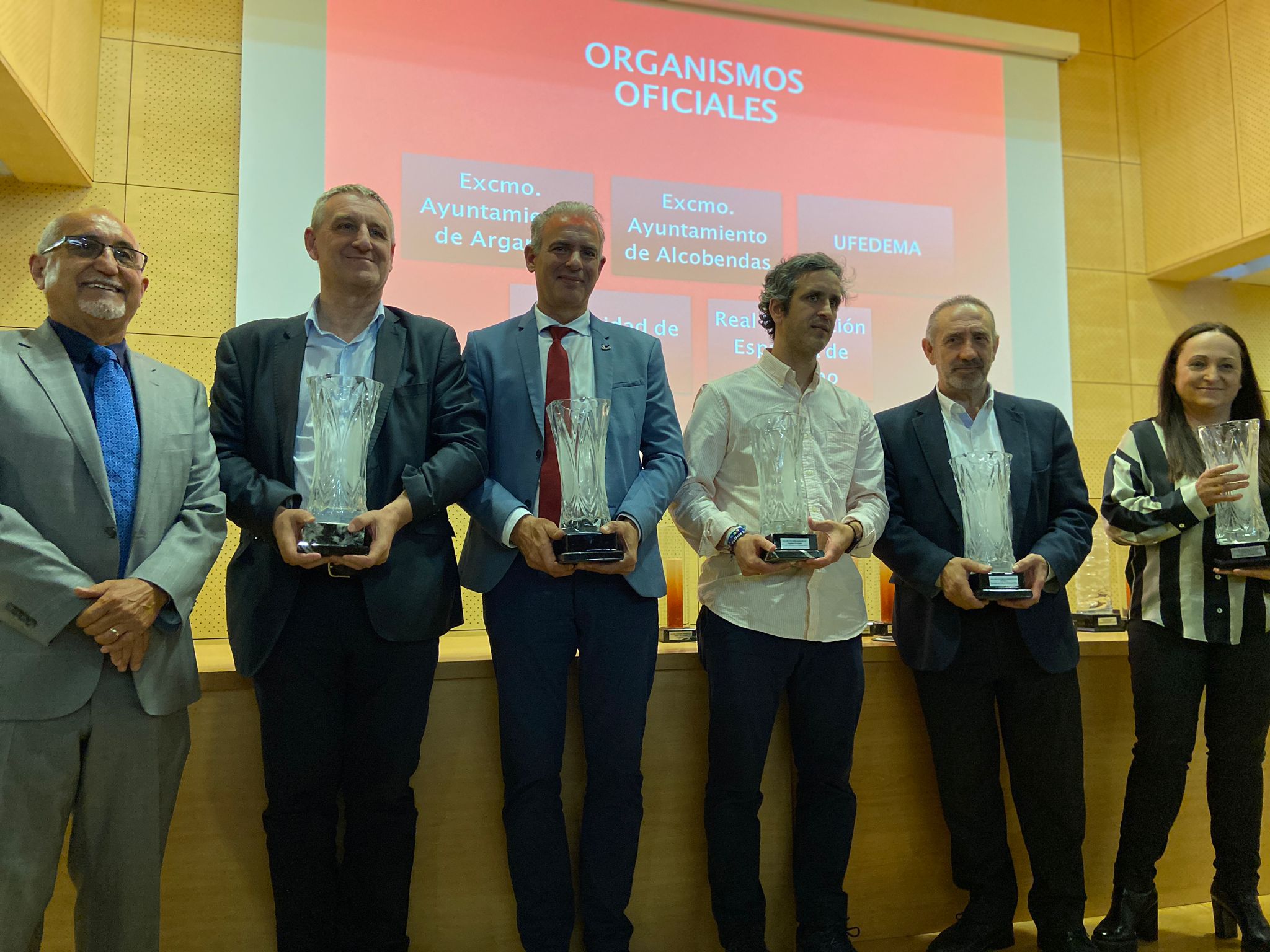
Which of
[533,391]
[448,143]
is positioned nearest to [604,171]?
[448,143]

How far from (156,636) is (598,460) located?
3.03 ft

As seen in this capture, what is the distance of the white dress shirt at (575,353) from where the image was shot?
7.44ft

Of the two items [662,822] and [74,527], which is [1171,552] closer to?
[662,822]

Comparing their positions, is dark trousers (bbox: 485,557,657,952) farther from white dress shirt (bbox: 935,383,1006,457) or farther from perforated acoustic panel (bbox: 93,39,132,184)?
perforated acoustic panel (bbox: 93,39,132,184)

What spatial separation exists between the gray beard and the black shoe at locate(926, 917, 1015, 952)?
7.76ft

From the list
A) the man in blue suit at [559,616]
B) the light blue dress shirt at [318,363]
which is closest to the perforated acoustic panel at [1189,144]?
the man in blue suit at [559,616]

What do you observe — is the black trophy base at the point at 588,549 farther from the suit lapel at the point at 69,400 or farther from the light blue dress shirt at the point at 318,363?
the suit lapel at the point at 69,400

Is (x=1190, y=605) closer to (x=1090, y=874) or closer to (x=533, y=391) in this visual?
(x=1090, y=874)

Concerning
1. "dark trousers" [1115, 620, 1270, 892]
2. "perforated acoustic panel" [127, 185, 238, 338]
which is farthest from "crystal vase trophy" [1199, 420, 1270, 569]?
"perforated acoustic panel" [127, 185, 238, 338]

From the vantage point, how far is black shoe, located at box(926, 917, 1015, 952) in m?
2.39

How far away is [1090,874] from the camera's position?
8.93ft

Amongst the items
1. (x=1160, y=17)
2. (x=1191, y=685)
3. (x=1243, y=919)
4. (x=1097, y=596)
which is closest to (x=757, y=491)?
(x=1191, y=685)

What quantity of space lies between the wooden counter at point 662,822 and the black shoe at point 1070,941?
1.09 feet

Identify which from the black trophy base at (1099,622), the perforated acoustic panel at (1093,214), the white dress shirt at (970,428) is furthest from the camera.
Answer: the perforated acoustic panel at (1093,214)
